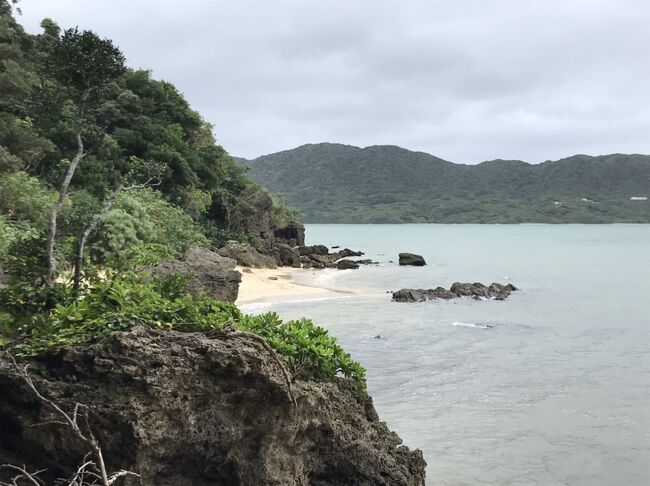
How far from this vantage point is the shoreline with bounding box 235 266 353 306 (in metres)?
24.1

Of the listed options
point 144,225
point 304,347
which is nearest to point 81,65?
point 304,347

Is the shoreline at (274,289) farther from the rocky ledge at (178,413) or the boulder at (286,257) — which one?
the rocky ledge at (178,413)

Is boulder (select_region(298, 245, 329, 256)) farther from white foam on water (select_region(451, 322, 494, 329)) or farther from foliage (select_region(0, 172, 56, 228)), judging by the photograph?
foliage (select_region(0, 172, 56, 228))

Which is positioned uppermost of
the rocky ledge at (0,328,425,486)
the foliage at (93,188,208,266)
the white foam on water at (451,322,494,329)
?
the foliage at (93,188,208,266)

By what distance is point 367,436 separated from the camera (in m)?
5.96

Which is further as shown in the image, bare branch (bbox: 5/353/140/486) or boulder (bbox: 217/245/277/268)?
boulder (bbox: 217/245/277/268)

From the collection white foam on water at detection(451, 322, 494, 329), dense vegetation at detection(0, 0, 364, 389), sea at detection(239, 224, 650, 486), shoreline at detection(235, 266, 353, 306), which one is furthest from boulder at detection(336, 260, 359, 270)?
white foam on water at detection(451, 322, 494, 329)

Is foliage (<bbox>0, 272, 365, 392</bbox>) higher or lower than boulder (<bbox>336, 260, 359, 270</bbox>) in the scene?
higher

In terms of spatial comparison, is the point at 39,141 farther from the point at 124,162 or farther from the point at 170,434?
the point at 170,434

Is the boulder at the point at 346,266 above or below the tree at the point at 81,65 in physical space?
below

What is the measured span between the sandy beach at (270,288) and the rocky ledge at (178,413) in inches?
663

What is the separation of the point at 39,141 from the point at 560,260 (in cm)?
4934

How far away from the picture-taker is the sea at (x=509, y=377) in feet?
29.3

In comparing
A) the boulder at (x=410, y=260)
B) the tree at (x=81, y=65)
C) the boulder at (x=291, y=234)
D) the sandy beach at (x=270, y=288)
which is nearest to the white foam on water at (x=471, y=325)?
the sandy beach at (x=270, y=288)
